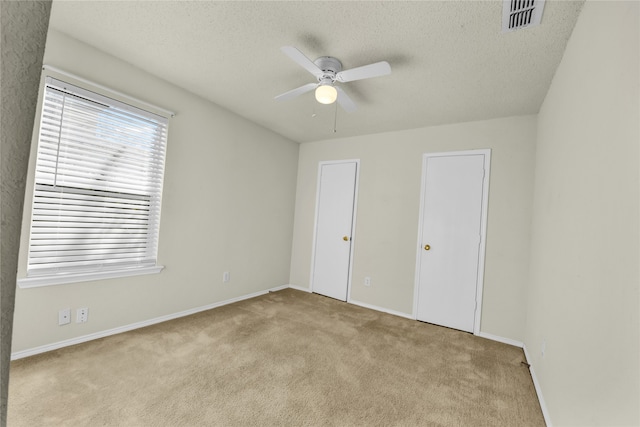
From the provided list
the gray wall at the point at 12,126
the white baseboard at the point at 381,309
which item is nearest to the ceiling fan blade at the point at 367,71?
the gray wall at the point at 12,126

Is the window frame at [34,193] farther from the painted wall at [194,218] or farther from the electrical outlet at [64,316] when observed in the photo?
the electrical outlet at [64,316]

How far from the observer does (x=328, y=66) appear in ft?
7.28

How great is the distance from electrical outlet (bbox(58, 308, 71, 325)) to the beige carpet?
0.22 m

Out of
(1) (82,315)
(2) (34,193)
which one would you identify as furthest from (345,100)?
(1) (82,315)

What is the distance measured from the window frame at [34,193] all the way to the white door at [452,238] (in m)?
3.09

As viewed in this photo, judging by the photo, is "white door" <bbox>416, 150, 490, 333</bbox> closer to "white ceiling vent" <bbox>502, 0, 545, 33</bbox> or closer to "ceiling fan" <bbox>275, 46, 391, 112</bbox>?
"white ceiling vent" <bbox>502, 0, 545, 33</bbox>

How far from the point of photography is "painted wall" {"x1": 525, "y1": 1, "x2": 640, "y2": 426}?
957mm

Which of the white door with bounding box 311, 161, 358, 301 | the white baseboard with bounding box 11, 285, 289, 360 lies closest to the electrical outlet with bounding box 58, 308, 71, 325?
the white baseboard with bounding box 11, 285, 289, 360

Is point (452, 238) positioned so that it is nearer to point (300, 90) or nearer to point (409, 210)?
point (409, 210)

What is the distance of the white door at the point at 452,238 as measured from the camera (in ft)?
10.5

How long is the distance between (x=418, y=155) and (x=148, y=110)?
10.4 feet

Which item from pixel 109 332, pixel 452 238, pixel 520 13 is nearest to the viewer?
pixel 520 13

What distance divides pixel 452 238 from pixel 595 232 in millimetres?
2142

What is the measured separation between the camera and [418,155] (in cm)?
364
